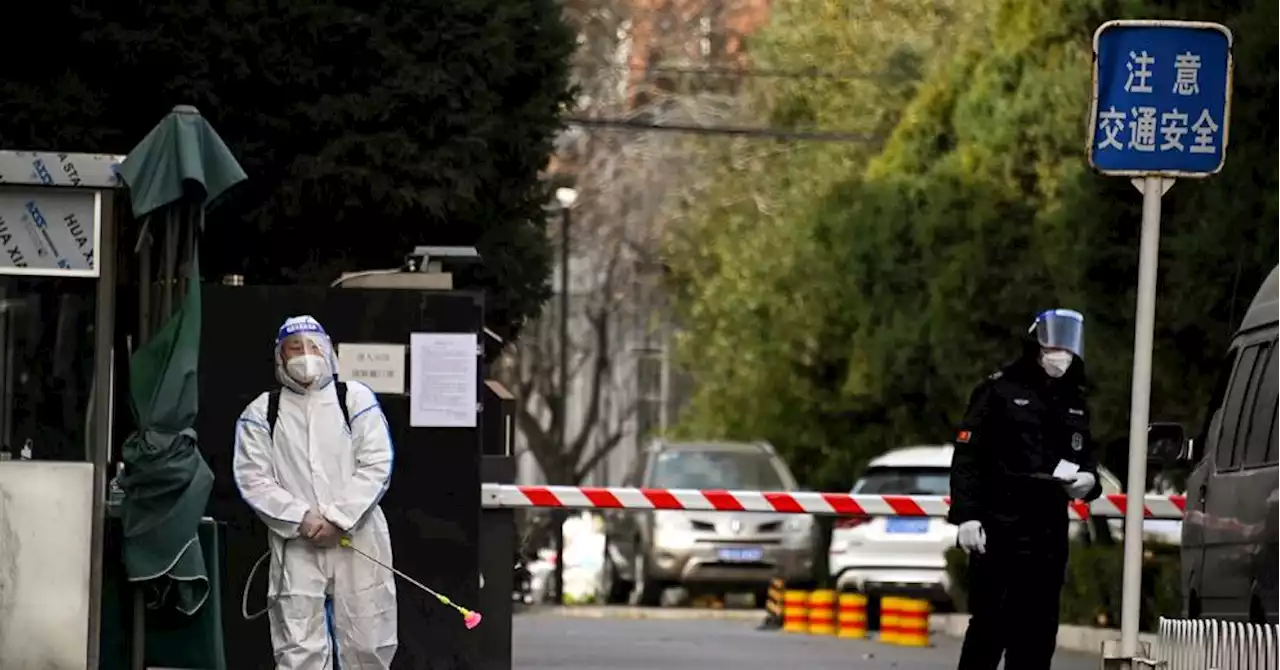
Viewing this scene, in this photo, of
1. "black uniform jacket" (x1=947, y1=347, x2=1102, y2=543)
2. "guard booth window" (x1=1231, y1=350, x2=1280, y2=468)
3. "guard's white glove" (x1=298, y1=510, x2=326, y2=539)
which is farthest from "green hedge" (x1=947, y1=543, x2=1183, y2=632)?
"guard's white glove" (x1=298, y1=510, x2=326, y2=539)

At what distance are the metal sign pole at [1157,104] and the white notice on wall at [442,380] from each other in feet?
11.8

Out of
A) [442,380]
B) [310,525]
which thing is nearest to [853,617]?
[442,380]

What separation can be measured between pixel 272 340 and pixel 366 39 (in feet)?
20.5

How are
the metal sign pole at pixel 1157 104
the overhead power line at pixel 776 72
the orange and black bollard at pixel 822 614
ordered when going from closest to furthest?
the metal sign pole at pixel 1157 104 → the orange and black bollard at pixel 822 614 → the overhead power line at pixel 776 72

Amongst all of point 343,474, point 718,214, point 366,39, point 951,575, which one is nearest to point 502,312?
point 366,39

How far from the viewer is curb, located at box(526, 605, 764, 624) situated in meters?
30.9

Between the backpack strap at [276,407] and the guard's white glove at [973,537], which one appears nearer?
the backpack strap at [276,407]

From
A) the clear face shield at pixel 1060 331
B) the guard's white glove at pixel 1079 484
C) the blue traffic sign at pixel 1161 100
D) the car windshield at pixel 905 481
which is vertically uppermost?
the blue traffic sign at pixel 1161 100

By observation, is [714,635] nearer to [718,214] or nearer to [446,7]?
[446,7]

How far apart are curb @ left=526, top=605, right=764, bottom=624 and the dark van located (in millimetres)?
14828

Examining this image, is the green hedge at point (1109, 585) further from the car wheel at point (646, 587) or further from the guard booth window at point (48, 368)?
the guard booth window at point (48, 368)

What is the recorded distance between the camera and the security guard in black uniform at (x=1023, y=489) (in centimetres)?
1379

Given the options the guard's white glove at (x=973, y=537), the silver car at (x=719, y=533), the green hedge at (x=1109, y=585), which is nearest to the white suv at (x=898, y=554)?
the silver car at (x=719, y=533)

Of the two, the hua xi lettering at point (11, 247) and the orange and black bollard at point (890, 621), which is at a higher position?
the hua xi lettering at point (11, 247)
